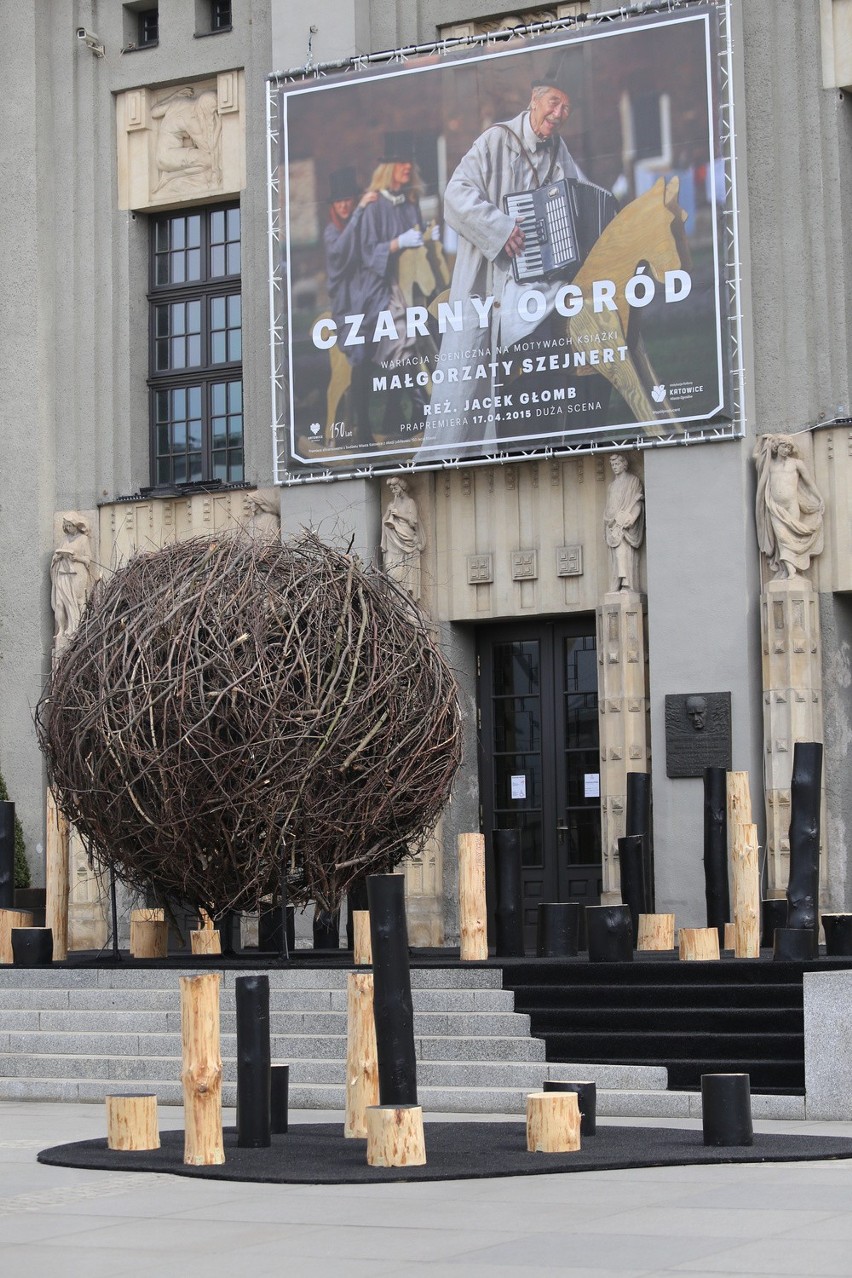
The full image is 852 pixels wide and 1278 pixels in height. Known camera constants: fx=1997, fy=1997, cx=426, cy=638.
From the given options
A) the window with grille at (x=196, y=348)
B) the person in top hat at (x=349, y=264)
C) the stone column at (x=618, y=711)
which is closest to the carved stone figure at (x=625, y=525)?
the stone column at (x=618, y=711)

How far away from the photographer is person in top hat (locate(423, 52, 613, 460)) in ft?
66.6

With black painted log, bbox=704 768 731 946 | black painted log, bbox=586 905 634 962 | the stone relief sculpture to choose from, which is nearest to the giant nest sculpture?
black painted log, bbox=586 905 634 962

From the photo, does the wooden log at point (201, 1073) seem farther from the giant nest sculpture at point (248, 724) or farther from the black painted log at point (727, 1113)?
the giant nest sculpture at point (248, 724)

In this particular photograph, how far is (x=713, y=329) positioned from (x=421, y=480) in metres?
3.66

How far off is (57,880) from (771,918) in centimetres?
579

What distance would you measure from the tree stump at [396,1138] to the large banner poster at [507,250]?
11.1 metres

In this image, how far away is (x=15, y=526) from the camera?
23125 mm

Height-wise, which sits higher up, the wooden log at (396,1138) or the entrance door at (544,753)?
the entrance door at (544,753)

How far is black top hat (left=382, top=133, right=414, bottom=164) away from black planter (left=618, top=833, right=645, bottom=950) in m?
8.61

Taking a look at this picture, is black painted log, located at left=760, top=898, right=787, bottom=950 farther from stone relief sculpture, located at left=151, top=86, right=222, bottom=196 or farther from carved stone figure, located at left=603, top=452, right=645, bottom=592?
stone relief sculpture, located at left=151, top=86, right=222, bottom=196

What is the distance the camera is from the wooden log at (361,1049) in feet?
34.4

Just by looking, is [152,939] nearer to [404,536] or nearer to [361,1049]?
[361,1049]

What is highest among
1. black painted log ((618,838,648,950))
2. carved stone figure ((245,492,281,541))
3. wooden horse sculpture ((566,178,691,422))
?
wooden horse sculpture ((566,178,691,422))

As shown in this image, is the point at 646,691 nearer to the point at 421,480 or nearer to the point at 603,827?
the point at 603,827
